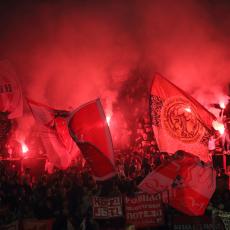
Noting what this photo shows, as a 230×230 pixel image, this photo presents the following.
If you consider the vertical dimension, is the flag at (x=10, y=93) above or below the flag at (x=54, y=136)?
above

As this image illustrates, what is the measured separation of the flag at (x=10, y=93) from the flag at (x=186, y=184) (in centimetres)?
379

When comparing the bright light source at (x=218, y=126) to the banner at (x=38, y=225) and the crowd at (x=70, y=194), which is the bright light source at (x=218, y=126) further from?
the banner at (x=38, y=225)

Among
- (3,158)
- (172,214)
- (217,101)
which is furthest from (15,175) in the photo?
(217,101)

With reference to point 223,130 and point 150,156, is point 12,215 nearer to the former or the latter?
point 150,156

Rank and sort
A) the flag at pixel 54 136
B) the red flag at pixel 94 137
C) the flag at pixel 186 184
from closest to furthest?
1. the red flag at pixel 94 137
2. the flag at pixel 186 184
3. the flag at pixel 54 136

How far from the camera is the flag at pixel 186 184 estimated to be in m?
4.96

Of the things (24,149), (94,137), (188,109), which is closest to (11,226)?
(94,137)

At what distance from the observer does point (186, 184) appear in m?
5.11

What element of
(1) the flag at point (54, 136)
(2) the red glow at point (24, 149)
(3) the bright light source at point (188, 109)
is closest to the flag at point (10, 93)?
(1) the flag at point (54, 136)

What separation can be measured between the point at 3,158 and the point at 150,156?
3423 mm

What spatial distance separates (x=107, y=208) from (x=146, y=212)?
54 centimetres

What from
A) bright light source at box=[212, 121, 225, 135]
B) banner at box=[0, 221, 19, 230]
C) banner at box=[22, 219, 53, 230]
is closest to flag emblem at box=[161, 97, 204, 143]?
bright light source at box=[212, 121, 225, 135]

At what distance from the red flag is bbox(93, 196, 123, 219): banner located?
61cm

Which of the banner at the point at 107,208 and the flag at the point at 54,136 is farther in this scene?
the flag at the point at 54,136
